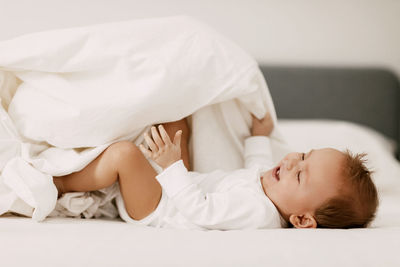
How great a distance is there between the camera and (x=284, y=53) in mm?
2014

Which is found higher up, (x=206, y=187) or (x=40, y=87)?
(x=40, y=87)

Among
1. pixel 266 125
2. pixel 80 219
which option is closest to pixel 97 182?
pixel 80 219

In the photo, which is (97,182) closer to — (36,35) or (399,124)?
Answer: (36,35)

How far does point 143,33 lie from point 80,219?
48 centimetres

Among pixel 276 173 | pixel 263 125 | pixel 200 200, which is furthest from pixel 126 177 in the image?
pixel 263 125

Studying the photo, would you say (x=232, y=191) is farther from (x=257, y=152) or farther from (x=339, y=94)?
(x=339, y=94)

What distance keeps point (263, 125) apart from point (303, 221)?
1.15 ft

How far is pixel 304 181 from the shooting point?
912 millimetres

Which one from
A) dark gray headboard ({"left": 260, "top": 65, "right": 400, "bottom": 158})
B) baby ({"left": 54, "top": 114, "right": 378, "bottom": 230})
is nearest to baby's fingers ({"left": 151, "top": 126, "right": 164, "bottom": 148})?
baby ({"left": 54, "top": 114, "right": 378, "bottom": 230})

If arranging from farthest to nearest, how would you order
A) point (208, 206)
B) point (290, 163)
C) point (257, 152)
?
1. point (257, 152)
2. point (290, 163)
3. point (208, 206)

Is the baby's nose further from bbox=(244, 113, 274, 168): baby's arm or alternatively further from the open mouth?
bbox=(244, 113, 274, 168): baby's arm

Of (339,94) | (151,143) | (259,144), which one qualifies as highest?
(151,143)

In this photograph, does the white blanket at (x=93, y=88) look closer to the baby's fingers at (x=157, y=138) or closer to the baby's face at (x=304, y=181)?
the baby's fingers at (x=157, y=138)

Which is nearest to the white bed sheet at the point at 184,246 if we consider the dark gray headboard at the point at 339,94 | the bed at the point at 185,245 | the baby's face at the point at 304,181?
the bed at the point at 185,245
